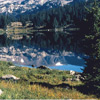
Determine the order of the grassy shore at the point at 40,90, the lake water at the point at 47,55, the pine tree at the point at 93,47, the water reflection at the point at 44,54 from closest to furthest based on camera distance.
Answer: the grassy shore at the point at 40,90 → the pine tree at the point at 93,47 → the lake water at the point at 47,55 → the water reflection at the point at 44,54

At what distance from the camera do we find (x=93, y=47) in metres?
14.7

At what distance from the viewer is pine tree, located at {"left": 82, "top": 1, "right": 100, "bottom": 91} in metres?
14.7

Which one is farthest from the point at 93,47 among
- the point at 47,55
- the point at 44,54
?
the point at 44,54

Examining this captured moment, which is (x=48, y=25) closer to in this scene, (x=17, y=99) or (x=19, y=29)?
(x=19, y=29)

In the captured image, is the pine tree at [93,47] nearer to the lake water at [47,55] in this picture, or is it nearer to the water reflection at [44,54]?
the lake water at [47,55]

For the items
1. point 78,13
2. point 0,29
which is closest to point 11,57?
point 0,29

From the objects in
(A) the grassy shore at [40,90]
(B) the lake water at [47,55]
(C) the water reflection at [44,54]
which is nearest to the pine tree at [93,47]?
(A) the grassy shore at [40,90]

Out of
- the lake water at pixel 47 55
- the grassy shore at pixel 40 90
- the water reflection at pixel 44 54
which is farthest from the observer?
the water reflection at pixel 44 54

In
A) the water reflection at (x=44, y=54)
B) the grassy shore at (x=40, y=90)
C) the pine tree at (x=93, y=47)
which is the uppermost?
the pine tree at (x=93, y=47)

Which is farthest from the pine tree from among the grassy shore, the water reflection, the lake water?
the water reflection

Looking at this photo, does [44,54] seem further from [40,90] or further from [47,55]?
[40,90]

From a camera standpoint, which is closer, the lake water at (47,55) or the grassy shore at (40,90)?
the grassy shore at (40,90)

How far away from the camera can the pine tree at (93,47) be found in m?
14.7

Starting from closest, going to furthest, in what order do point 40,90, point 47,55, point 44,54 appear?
point 40,90, point 47,55, point 44,54
